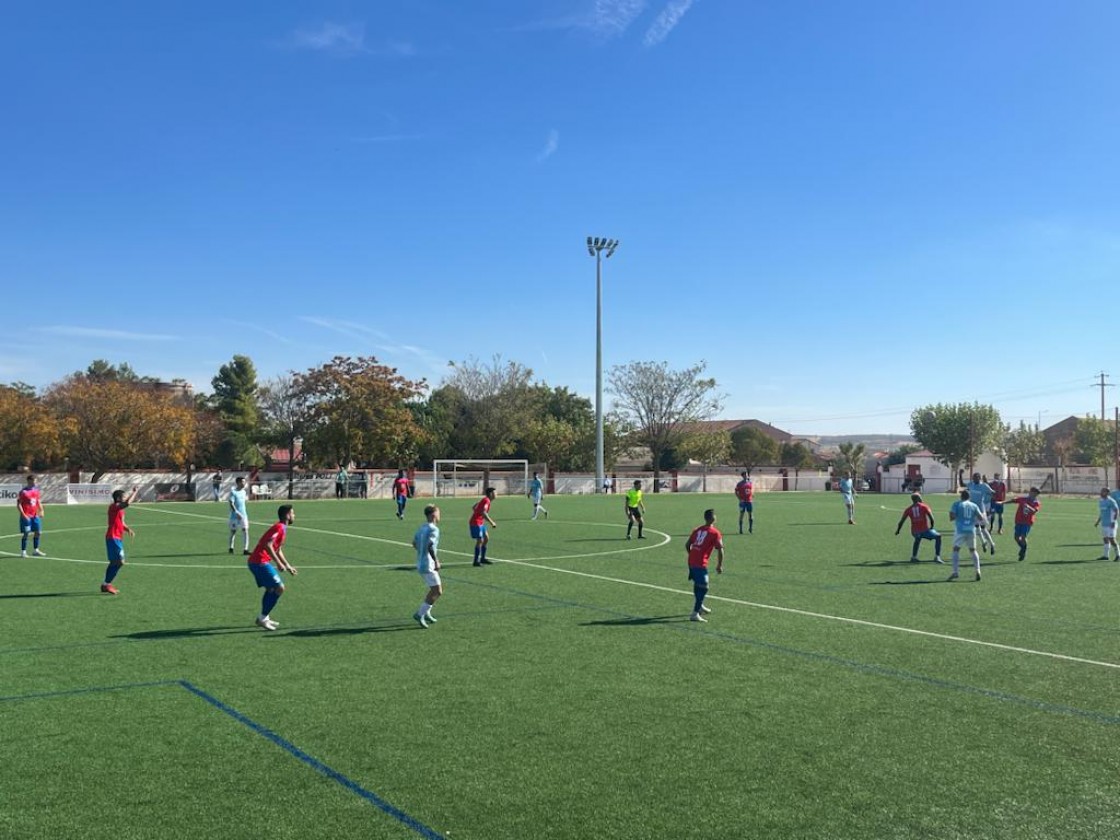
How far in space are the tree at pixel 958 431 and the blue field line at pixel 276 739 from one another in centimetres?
9101

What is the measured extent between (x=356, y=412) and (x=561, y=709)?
63.2m

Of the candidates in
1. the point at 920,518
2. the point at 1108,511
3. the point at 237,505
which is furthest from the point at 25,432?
the point at 1108,511

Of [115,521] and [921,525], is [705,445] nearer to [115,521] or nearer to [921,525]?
[921,525]

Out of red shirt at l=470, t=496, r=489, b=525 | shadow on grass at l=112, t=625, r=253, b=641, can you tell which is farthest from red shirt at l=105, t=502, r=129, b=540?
red shirt at l=470, t=496, r=489, b=525

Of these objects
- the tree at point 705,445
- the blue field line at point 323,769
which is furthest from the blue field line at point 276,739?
the tree at point 705,445

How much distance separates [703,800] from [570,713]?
2.45 m

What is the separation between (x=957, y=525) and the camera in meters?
19.5

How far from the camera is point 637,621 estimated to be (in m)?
14.1

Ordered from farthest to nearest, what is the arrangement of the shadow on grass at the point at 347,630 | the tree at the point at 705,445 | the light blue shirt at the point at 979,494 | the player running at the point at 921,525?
the tree at the point at 705,445, the light blue shirt at the point at 979,494, the player running at the point at 921,525, the shadow on grass at the point at 347,630

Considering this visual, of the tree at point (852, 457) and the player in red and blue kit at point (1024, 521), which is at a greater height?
the tree at point (852, 457)

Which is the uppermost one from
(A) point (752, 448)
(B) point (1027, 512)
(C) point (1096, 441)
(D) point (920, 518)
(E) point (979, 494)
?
(C) point (1096, 441)

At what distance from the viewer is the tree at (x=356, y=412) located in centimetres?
6981

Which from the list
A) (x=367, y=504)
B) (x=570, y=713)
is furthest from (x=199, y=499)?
(x=570, y=713)

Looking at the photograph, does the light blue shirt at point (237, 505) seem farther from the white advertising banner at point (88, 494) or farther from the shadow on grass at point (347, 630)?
the white advertising banner at point (88, 494)
